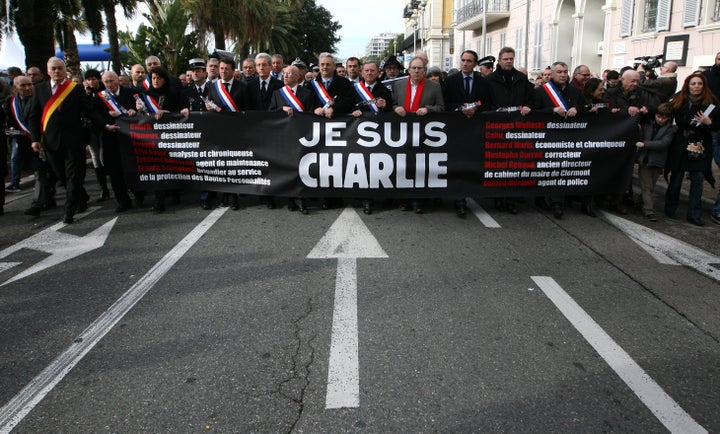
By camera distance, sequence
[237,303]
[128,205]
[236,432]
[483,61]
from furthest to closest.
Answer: [483,61] → [128,205] → [237,303] → [236,432]

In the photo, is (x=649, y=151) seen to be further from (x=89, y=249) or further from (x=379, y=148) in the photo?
(x=89, y=249)

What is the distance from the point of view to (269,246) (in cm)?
600

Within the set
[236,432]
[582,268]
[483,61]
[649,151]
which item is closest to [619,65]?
[483,61]

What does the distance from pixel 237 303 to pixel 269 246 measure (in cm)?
158

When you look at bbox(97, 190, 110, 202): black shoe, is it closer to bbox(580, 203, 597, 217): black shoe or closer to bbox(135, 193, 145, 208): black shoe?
bbox(135, 193, 145, 208): black shoe

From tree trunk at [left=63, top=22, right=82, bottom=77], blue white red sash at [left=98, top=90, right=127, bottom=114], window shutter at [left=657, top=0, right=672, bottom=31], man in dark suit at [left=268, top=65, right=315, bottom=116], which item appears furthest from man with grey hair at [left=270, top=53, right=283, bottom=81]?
window shutter at [left=657, top=0, right=672, bottom=31]

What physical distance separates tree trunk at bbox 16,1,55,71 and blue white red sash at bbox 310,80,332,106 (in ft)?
25.6

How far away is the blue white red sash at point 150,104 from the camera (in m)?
7.90

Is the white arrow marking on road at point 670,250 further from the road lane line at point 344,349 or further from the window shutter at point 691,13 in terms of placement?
the window shutter at point 691,13

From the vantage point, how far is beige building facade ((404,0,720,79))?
15.1m

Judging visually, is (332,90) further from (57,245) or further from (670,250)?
(670,250)

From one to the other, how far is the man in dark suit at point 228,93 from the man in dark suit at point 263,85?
0.23 meters

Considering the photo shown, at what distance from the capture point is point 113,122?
796 cm

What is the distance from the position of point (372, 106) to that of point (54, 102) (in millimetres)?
4148
